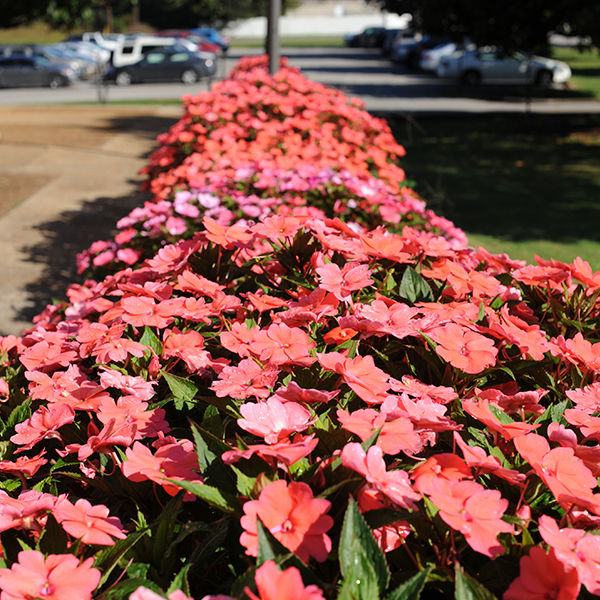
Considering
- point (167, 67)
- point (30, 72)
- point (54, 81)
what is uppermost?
point (167, 67)

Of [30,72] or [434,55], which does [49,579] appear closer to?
[30,72]

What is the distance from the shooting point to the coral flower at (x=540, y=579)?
2.69 feet

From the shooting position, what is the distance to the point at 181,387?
4.30 feet

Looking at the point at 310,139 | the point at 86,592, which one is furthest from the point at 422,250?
the point at 310,139

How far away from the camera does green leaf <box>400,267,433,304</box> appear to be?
164 centimetres

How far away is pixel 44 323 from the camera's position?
2316mm

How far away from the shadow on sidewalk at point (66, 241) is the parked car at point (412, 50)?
27.0 m

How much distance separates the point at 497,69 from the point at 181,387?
1048 inches

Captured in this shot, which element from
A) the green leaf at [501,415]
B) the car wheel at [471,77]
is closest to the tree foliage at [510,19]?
the car wheel at [471,77]

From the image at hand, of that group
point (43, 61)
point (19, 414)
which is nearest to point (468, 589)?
point (19, 414)

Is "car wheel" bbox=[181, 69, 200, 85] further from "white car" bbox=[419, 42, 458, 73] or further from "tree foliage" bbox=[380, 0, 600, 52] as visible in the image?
"tree foliage" bbox=[380, 0, 600, 52]

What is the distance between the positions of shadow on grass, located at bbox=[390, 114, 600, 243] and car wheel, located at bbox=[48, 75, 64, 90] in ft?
48.5

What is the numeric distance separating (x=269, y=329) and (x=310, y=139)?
4.58m

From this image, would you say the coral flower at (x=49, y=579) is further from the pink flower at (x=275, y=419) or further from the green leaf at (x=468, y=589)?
the green leaf at (x=468, y=589)
